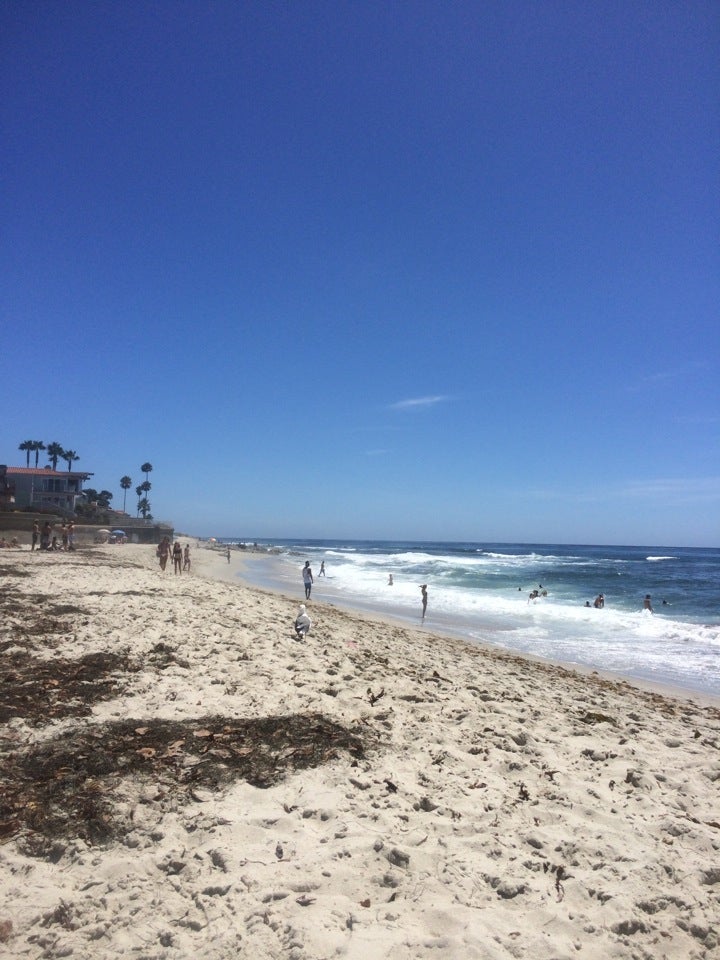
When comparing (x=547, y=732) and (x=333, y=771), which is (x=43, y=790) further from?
(x=547, y=732)

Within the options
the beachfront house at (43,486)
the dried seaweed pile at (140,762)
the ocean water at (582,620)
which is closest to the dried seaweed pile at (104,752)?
the dried seaweed pile at (140,762)

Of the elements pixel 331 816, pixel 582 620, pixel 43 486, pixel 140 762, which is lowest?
pixel 582 620

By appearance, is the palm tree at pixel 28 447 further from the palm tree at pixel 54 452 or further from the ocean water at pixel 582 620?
the ocean water at pixel 582 620

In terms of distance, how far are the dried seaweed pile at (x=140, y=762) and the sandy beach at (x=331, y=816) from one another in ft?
0.07

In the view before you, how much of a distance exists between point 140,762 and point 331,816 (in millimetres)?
1748

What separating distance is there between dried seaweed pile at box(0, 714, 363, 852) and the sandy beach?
0.02 metres

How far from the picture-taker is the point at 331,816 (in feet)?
14.1

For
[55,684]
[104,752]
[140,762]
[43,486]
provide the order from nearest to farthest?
[140,762], [104,752], [55,684], [43,486]

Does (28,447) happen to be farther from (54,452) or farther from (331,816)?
(331,816)

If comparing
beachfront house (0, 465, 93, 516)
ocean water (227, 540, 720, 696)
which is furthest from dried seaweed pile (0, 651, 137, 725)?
beachfront house (0, 465, 93, 516)

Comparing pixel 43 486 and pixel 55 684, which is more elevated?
pixel 43 486

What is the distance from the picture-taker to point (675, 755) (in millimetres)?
6402

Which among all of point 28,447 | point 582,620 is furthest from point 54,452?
point 582,620

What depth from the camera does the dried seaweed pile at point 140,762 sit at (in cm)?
390
